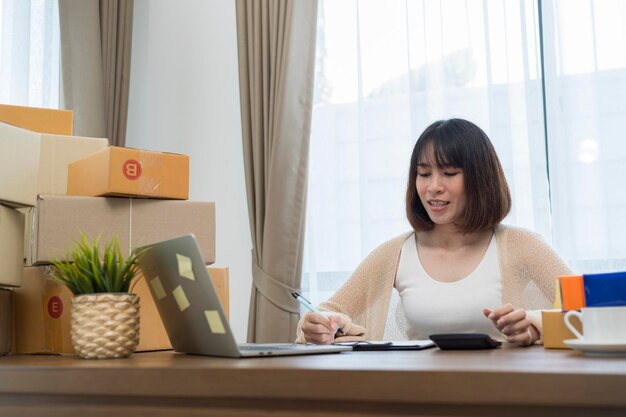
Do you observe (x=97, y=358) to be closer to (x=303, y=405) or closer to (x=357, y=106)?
(x=303, y=405)

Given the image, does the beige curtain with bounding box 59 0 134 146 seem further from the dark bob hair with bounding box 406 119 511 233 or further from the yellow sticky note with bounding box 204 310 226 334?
the yellow sticky note with bounding box 204 310 226 334

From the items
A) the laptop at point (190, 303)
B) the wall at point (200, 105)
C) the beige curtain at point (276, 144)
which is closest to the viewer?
the laptop at point (190, 303)

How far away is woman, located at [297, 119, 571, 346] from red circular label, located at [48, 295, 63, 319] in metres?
0.70

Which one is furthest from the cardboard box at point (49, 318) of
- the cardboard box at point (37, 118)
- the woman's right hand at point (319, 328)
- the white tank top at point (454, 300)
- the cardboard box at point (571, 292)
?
the white tank top at point (454, 300)

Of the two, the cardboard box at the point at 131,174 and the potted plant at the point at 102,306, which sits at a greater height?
the cardboard box at the point at 131,174

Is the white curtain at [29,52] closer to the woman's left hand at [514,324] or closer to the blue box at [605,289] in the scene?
the woman's left hand at [514,324]

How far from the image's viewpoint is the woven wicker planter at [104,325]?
1104mm

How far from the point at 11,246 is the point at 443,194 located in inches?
43.7

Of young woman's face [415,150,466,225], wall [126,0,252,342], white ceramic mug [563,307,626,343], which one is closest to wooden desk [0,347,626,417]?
white ceramic mug [563,307,626,343]

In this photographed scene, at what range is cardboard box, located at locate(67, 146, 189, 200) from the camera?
137 centimetres

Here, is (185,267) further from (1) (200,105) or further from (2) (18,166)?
(1) (200,105)

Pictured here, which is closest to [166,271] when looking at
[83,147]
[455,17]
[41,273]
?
[41,273]

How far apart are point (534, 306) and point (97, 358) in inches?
47.8

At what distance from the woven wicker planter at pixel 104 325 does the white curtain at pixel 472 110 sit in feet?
5.56
